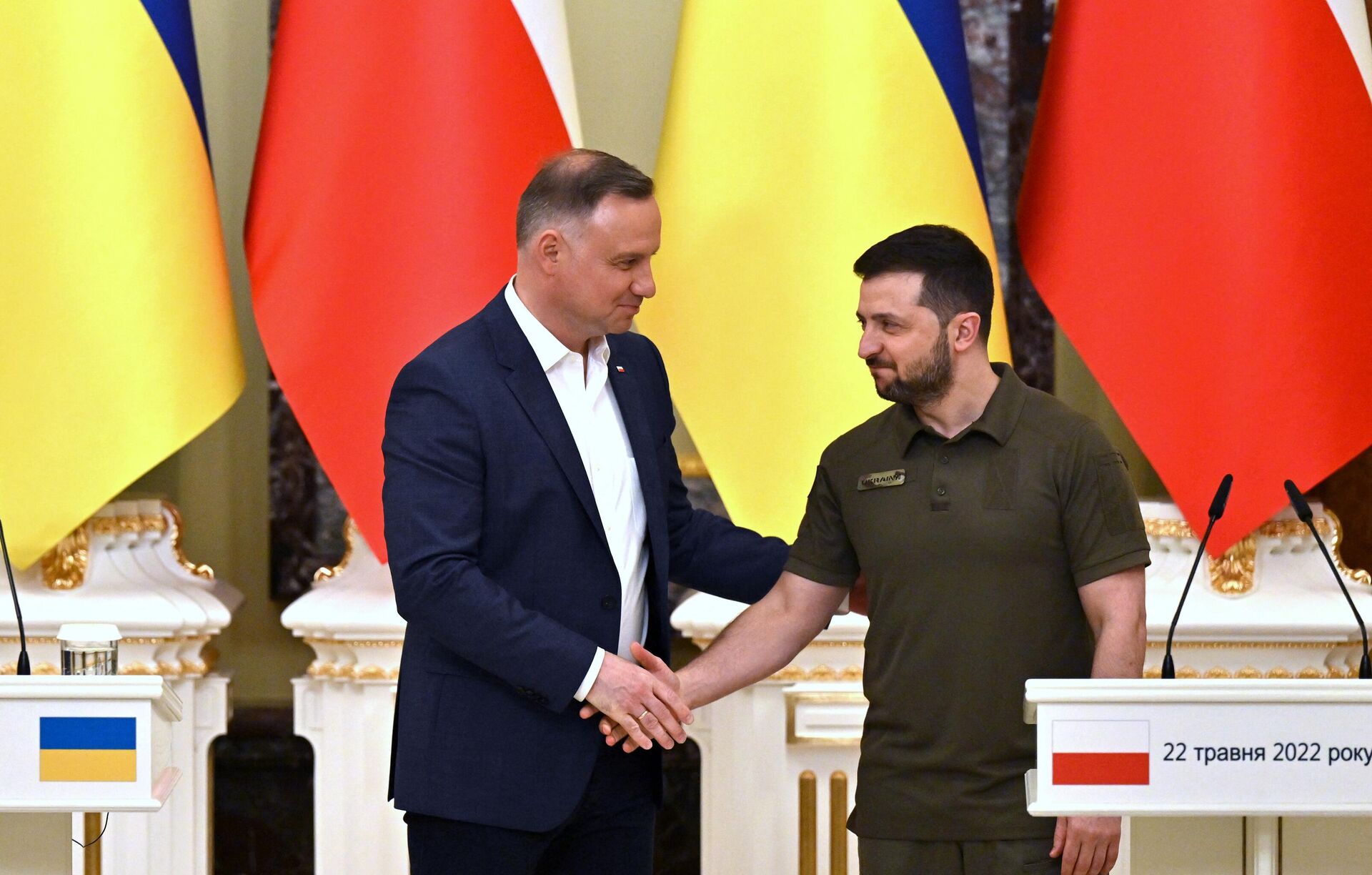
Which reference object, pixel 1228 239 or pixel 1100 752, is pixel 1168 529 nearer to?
pixel 1228 239

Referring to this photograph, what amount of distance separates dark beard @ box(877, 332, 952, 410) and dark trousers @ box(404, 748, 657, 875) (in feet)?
2.05

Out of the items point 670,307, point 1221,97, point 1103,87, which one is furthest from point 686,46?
point 1221,97

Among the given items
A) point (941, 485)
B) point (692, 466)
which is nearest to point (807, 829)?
point (692, 466)

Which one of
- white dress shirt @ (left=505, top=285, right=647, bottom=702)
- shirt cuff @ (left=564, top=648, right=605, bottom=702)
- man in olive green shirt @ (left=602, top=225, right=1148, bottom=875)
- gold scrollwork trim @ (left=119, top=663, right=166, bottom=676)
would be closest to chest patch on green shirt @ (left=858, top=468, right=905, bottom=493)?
man in olive green shirt @ (left=602, top=225, right=1148, bottom=875)

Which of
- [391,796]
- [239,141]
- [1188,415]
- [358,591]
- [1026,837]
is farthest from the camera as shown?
[239,141]

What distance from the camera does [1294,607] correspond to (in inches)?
114

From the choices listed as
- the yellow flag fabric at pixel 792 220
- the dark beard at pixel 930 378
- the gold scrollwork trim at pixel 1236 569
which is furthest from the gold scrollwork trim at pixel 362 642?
the gold scrollwork trim at pixel 1236 569

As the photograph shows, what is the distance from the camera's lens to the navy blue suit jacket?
193cm

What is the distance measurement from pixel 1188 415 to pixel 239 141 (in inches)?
80.6

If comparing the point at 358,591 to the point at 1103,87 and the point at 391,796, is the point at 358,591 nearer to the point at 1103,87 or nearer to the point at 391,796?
the point at 391,796

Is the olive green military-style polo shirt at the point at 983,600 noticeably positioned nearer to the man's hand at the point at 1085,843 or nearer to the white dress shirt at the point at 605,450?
the man's hand at the point at 1085,843

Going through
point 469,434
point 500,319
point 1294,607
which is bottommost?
point 1294,607

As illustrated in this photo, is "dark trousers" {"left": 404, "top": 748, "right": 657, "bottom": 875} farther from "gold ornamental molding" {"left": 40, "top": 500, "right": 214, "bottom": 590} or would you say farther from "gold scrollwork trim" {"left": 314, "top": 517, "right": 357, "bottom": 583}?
"gold ornamental molding" {"left": 40, "top": 500, "right": 214, "bottom": 590}

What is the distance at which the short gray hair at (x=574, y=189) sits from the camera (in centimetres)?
205
